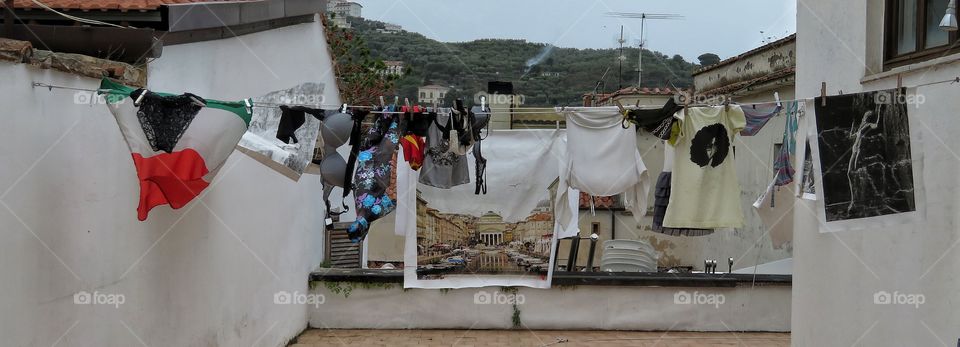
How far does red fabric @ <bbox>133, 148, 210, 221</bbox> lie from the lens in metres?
4.20

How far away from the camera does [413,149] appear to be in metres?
5.42

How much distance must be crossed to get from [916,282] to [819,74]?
→ 1.70 m

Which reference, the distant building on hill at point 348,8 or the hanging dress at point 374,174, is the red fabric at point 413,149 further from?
the distant building on hill at point 348,8

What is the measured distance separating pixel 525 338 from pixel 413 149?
13.0ft

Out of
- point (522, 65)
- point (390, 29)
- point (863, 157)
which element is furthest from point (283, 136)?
point (390, 29)

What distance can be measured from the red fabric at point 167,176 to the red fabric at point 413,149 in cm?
144

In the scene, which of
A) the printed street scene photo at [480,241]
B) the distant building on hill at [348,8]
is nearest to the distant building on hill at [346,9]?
the distant building on hill at [348,8]

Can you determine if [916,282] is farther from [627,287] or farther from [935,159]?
[627,287]

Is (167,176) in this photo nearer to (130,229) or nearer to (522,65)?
(130,229)

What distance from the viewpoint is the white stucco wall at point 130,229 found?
359cm

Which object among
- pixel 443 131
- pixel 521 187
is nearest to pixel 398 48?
pixel 521 187

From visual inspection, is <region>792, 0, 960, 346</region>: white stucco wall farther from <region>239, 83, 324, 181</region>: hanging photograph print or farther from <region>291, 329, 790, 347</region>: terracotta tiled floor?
<region>239, 83, 324, 181</region>: hanging photograph print

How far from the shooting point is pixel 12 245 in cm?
349

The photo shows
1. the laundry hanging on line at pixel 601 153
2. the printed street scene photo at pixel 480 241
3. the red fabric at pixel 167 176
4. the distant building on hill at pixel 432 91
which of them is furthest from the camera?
the distant building on hill at pixel 432 91
